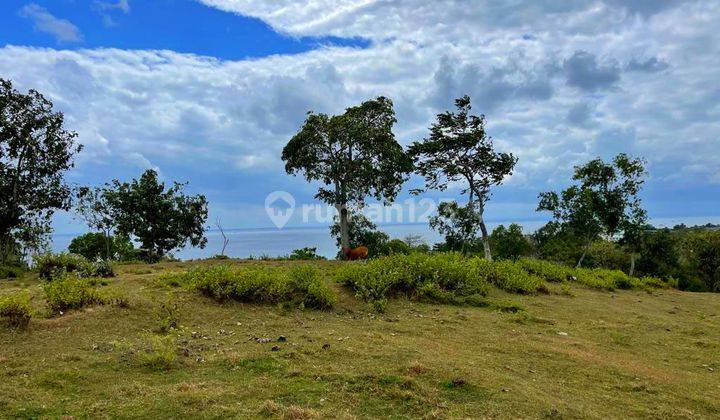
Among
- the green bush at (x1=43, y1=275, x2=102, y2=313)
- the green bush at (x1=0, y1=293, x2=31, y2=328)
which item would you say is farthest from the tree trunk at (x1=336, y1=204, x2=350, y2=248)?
the green bush at (x1=0, y1=293, x2=31, y2=328)

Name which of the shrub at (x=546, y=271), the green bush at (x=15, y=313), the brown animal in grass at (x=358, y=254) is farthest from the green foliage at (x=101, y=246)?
the green bush at (x=15, y=313)

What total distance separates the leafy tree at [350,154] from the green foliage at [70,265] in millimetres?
14048

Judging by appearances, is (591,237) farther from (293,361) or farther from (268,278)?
(293,361)

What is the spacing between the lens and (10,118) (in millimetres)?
23281

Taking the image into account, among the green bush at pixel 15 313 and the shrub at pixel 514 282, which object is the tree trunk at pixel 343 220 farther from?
the green bush at pixel 15 313

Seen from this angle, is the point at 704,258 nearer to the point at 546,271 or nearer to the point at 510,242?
the point at 510,242

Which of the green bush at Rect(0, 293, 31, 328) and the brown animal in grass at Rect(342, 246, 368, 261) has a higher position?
the brown animal in grass at Rect(342, 246, 368, 261)

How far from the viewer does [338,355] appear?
6.08m

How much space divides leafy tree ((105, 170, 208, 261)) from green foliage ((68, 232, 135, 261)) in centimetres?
246

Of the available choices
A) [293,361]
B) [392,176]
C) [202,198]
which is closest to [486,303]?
[293,361]

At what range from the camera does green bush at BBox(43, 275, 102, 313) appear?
286 inches

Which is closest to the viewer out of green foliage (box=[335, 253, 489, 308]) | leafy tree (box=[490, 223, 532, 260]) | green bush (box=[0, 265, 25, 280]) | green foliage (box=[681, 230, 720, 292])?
green foliage (box=[335, 253, 489, 308])

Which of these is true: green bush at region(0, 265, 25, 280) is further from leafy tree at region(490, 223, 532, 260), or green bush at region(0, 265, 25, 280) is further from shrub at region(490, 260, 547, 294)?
leafy tree at region(490, 223, 532, 260)

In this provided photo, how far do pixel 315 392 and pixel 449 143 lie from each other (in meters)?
23.1
